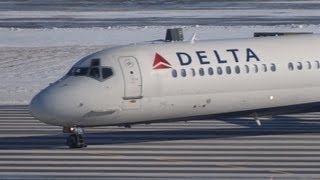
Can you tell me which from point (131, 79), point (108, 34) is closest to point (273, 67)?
point (131, 79)

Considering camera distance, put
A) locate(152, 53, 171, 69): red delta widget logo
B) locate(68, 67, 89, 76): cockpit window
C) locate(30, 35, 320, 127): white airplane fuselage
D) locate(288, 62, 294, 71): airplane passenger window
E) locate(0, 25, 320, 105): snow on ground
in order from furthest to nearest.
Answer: locate(0, 25, 320, 105): snow on ground, locate(288, 62, 294, 71): airplane passenger window, locate(152, 53, 171, 69): red delta widget logo, locate(68, 67, 89, 76): cockpit window, locate(30, 35, 320, 127): white airplane fuselage

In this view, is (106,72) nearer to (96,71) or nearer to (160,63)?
(96,71)

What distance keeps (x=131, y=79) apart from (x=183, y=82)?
1.55 meters

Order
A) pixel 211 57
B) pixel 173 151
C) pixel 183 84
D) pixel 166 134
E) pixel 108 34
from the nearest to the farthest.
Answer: pixel 173 151
pixel 183 84
pixel 211 57
pixel 166 134
pixel 108 34

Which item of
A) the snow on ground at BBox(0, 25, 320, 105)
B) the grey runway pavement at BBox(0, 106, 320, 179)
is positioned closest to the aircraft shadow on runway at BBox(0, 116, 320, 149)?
the grey runway pavement at BBox(0, 106, 320, 179)

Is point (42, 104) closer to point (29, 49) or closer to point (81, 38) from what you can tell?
point (29, 49)

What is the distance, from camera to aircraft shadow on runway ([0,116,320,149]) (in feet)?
112

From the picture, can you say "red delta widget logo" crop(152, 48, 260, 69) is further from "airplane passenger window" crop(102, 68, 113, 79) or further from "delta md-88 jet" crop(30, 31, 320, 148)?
"airplane passenger window" crop(102, 68, 113, 79)

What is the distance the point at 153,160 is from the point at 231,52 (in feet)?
15.8

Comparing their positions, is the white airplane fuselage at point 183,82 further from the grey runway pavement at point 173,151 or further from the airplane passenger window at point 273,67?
the grey runway pavement at point 173,151

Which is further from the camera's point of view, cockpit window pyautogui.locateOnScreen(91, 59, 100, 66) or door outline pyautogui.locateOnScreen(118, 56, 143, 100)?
cockpit window pyautogui.locateOnScreen(91, 59, 100, 66)

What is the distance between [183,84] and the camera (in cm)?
3297

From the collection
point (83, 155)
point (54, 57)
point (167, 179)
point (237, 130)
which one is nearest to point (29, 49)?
point (54, 57)

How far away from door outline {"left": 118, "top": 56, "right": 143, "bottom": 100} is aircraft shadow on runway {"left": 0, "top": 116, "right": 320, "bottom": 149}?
2.18m
